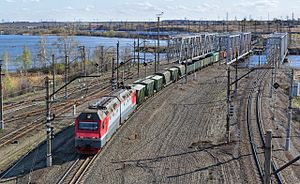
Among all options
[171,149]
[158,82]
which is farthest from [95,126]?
[158,82]

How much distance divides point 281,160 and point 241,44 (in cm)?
5683

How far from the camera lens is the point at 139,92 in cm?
3706

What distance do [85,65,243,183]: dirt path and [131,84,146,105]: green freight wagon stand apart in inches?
35.3

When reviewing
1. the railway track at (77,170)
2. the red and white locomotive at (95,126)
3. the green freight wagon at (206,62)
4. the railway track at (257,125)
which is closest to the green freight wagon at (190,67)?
the green freight wagon at (206,62)

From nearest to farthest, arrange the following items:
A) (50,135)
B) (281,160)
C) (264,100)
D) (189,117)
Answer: (50,135) → (281,160) → (189,117) → (264,100)

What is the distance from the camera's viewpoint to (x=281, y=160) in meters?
24.4

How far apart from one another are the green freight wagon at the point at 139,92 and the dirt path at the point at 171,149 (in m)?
0.90

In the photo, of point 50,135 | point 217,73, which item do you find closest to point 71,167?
point 50,135

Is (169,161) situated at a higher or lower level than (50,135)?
lower

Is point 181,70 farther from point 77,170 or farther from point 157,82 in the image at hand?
point 77,170

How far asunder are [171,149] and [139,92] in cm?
1175

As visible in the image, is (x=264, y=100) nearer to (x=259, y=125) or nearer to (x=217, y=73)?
(x=259, y=125)

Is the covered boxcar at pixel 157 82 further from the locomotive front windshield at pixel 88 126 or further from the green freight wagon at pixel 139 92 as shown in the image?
the locomotive front windshield at pixel 88 126

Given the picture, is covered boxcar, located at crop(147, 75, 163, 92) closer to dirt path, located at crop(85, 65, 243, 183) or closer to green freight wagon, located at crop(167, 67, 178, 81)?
dirt path, located at crop(85, 65, 243, 183)
